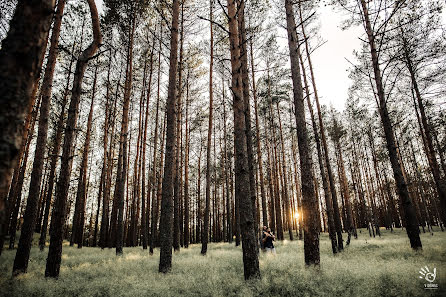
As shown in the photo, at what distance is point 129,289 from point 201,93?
1226 centimetres

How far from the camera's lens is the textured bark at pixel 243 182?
459 centimetres

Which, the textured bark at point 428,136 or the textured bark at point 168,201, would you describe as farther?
the textured bark at point 428,136

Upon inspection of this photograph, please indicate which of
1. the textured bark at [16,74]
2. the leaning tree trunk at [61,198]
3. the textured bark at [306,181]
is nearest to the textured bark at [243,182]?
the textured bark at [306,181]

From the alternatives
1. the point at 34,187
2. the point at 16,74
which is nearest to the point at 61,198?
the point at 34,187

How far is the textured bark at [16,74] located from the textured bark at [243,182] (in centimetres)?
394

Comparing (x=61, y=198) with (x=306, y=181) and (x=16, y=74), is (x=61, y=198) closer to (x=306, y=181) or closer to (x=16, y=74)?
(x=16, y=74)

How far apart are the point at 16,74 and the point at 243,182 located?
4124 mm

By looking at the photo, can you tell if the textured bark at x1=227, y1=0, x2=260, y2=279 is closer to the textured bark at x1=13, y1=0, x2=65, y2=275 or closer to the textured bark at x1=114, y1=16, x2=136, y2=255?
the textured bark at x1=13, y1=0, x2=65, y2=275

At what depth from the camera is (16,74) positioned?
1.32 meters

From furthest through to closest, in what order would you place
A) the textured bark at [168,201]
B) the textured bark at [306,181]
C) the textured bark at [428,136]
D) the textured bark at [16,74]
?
1. the textured bark at [428,136]
2. the textured bark at [168,201]
3. the textured bark at [306,181]
4. the textured bark at [16,74]

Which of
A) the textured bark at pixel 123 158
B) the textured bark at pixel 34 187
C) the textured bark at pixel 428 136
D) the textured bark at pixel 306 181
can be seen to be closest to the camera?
the textured bark at pixel 306 181

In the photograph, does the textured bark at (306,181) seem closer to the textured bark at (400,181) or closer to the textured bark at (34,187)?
the textured bark at (400,181)

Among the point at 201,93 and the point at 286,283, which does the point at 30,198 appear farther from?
the point at 201,93

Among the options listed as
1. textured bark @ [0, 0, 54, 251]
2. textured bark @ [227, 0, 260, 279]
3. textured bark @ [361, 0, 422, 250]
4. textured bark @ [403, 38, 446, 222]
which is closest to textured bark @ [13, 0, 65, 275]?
textured bark @ [227, 0, 260, 279]
